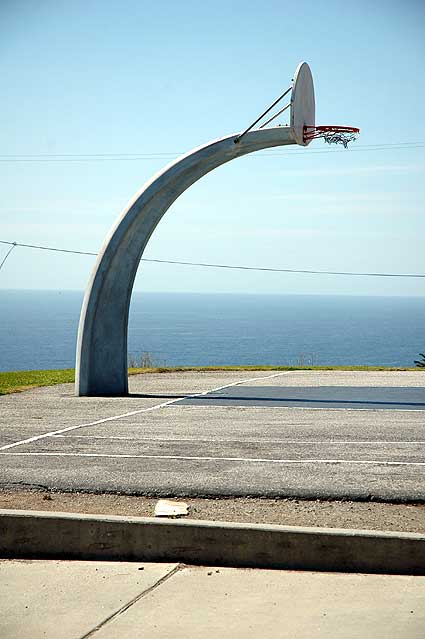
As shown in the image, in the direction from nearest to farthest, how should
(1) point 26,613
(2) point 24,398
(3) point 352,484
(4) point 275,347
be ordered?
(1) point 26,613, (3) point 352,484, (2) point 24,398, (4) point 275,347

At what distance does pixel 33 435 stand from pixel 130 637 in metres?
7.67

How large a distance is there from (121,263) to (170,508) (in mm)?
11656

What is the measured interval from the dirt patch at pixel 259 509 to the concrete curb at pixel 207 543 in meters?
0.69

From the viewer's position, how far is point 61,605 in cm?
Result: 599

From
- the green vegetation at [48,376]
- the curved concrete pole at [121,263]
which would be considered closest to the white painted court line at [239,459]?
the curved concrete pole at [121,263]

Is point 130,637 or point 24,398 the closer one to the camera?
point 130,637

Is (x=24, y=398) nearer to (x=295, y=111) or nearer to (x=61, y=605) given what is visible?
(x=295, y=111)

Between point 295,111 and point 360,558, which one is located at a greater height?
point 295,111

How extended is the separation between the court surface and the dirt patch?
27cm

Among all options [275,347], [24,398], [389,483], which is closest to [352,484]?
[389,483]

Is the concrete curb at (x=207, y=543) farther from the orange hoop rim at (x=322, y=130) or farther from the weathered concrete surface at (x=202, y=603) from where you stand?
the orange hoop rim at (x=322, y=130)

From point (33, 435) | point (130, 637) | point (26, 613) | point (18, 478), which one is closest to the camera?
point (130, 637)


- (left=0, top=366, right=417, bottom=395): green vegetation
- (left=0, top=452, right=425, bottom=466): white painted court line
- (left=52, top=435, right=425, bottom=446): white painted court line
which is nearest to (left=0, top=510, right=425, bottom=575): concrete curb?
(left=0, top=452, right=425, bottom=466): white painted court line

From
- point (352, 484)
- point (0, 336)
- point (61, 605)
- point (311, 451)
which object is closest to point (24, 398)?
point (311, 451)
